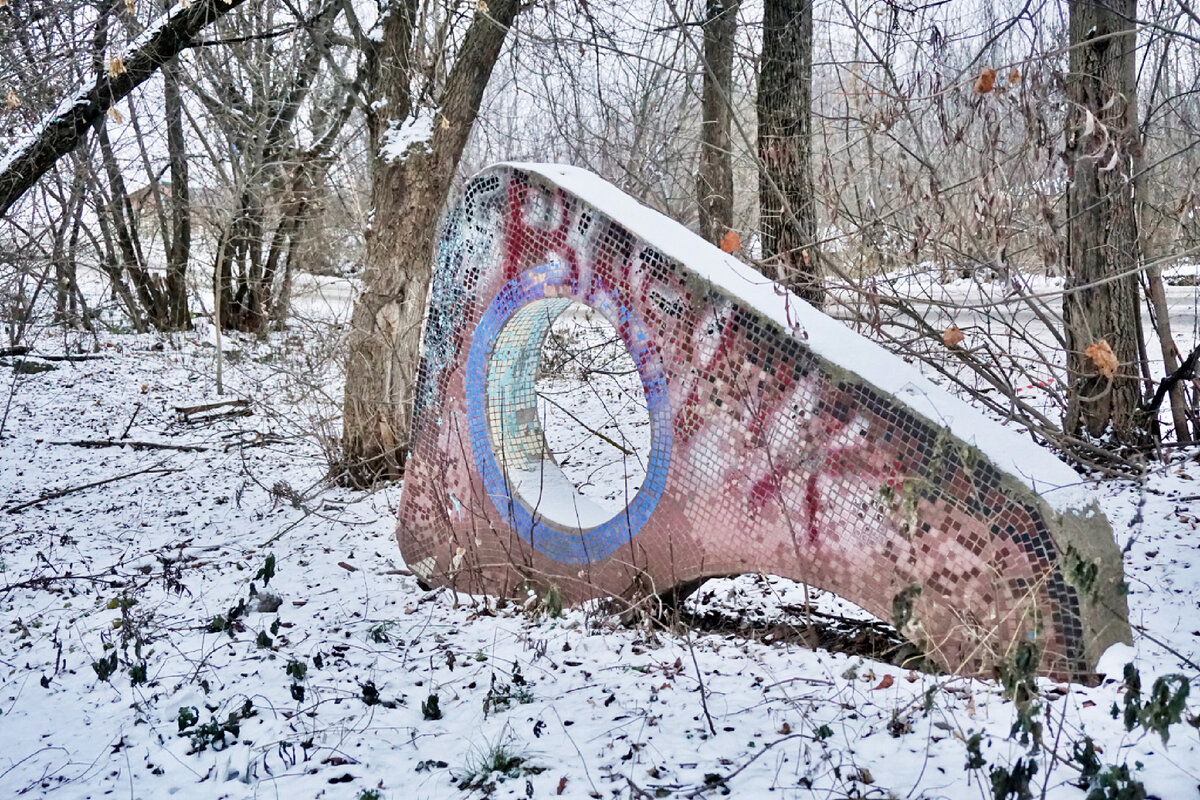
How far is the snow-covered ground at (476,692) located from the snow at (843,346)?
0.41m

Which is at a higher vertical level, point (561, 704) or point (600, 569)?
point (600, 569)

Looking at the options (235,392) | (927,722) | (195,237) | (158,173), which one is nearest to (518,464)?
(927,722)

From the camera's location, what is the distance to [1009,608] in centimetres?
314

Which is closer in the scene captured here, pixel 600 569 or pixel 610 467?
pixel 600 569

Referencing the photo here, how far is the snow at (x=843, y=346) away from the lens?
317cm

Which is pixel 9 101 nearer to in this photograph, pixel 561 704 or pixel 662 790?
pixel 561 704

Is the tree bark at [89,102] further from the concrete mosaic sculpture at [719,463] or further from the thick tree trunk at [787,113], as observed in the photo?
the thick tree trunk at [787,113]

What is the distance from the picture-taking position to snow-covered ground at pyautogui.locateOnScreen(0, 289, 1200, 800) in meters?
2.75

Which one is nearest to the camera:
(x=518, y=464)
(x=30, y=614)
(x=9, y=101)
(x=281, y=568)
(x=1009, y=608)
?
(x=1009, y=608)

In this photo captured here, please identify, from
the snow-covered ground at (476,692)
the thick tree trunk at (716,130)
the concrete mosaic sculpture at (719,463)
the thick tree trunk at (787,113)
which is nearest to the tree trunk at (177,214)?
the thick tree trunk at (716,130)

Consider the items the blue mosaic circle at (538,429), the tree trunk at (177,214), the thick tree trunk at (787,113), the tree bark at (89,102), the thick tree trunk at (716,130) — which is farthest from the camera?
the tree trunk at (177,214)

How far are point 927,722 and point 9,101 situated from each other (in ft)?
21.2

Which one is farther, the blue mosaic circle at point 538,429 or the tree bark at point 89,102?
the tree bark at point 89,102

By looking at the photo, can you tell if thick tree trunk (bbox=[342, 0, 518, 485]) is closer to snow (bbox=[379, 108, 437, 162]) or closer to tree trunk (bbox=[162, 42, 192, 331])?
snow (bbox=[379, 108, 437, 162])
